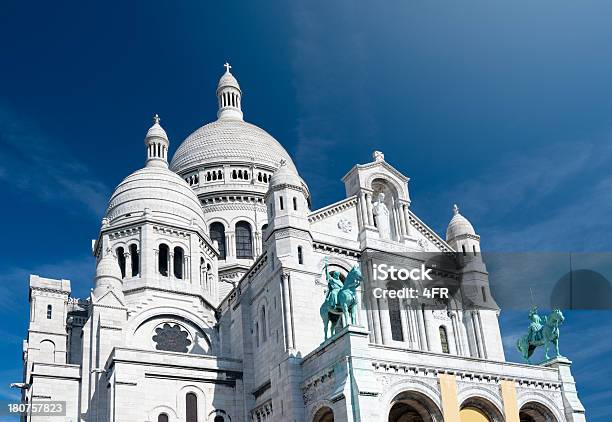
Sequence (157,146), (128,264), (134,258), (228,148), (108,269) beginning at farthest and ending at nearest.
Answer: (228,148) < (157,146) < (134,258) < (128,264) < (108,269)

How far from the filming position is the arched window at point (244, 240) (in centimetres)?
6694

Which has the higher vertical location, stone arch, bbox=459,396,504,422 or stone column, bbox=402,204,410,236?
stone column, bbox=402,204,410,236

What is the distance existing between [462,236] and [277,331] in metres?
17.7

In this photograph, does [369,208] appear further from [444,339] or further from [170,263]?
[170,263]

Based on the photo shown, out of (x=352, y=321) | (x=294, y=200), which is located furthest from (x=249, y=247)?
(x=352, y=321)

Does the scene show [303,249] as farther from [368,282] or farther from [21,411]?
[21,411]

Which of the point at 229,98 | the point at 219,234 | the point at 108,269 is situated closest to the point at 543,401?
the point at 108,269

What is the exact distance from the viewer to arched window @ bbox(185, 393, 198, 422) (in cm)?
4428

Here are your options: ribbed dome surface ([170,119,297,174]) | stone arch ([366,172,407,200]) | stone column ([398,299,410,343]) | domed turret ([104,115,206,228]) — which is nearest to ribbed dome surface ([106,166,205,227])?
domed turret ([104,115,206,228])

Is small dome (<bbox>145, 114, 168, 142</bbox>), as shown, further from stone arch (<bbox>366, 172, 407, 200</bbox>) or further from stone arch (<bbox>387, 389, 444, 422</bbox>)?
stone arch (<bbox>387, 389, 444, 422</bbox>)

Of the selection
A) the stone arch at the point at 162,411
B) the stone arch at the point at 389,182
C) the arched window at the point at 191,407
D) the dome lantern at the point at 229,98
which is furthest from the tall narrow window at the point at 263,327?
the dome lantern at the point at 229,98

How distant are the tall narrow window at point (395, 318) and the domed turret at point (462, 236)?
335 inches

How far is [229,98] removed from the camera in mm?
82562

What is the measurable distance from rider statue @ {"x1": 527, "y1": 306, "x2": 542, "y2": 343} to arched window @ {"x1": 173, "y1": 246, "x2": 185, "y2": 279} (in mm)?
25496
